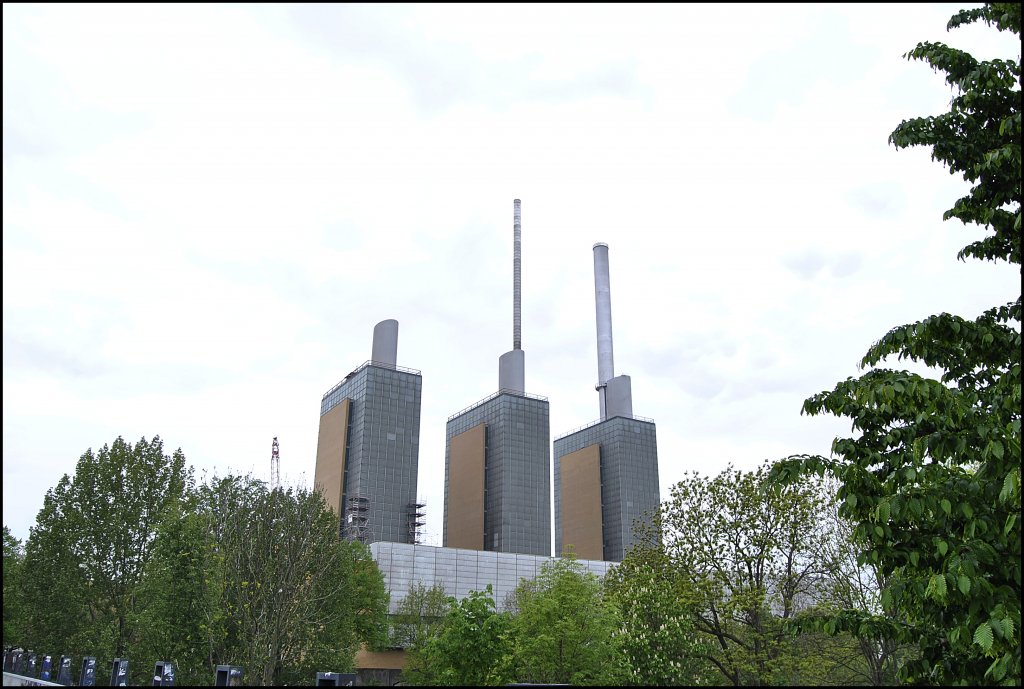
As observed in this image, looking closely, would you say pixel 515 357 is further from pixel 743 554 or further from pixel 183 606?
pixel 743 554

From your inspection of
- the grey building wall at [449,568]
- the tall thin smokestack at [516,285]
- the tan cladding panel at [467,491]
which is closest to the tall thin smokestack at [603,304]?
the tall thin smokestack at [516,285]

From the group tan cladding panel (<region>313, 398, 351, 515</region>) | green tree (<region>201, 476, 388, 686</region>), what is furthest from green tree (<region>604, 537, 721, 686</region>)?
tan cladding panel (<region>313, 398, 351, 515</region>)

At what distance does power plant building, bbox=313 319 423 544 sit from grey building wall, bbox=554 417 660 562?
127 ft

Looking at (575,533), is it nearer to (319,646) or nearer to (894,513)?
(319,646)

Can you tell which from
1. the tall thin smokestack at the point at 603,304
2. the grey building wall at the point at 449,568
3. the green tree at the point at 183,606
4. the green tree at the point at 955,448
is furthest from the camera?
the tall thin smokestack at the point at 603,304

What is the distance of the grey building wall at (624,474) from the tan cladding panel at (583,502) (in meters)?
1.38

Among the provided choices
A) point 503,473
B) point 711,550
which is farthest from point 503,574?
point 711,550

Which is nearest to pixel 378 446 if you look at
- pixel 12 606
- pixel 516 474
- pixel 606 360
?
pixel 516 474

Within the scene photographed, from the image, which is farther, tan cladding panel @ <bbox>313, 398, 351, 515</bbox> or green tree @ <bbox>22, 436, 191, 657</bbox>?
tan cladding panel @ <bbox>313, 398, 351, 515</bbox>

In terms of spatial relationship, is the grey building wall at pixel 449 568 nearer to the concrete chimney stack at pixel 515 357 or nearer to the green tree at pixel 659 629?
the concrete chimney stack at pixel 515 357

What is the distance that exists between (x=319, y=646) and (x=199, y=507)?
926cm

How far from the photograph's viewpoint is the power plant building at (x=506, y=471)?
140 meters

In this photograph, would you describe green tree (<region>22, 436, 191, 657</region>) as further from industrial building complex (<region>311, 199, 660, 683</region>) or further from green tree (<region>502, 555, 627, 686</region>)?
industrial building complex (<region>311, 199, 660, 683</region>)

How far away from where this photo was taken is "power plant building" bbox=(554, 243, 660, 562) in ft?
484
